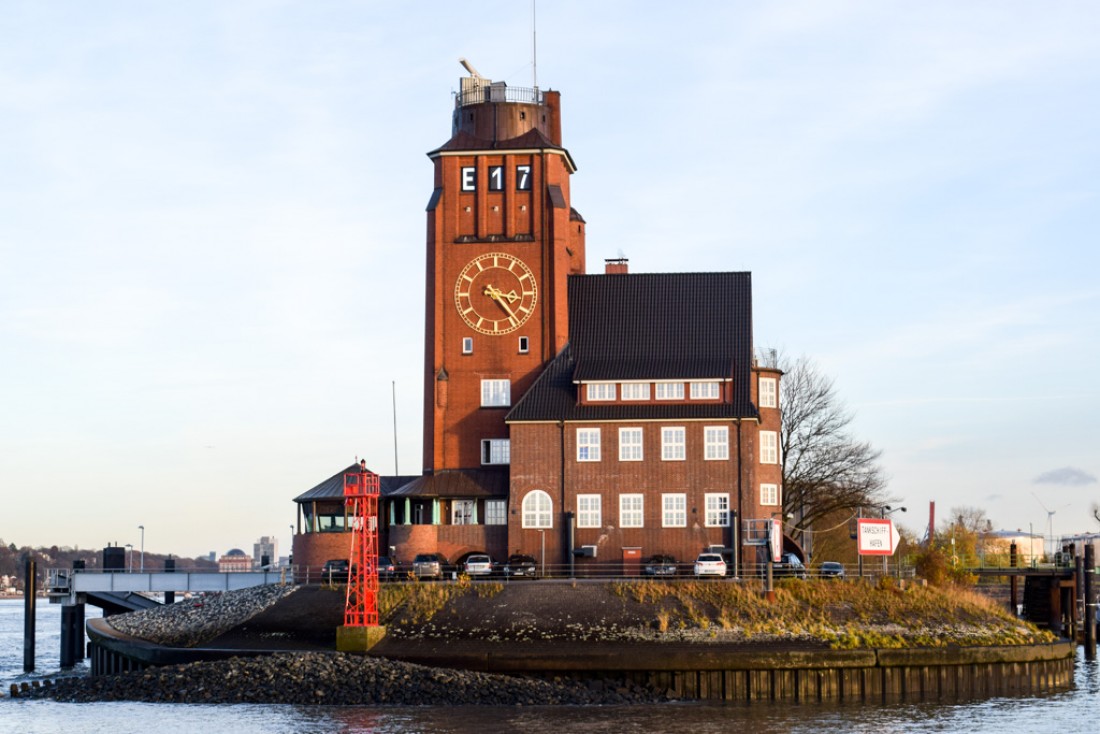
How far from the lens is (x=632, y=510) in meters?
74.5

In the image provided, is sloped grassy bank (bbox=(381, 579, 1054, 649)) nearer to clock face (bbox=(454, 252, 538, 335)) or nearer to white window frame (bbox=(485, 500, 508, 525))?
white window frame (bbox=(485, 500, 508, 525))

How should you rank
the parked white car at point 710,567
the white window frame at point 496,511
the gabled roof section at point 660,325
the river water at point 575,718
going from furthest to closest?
the white window frame at point 496,511 < the gabled roof section at point 660,325 < the parked white car at point 710,567 < the river water at point 575,718

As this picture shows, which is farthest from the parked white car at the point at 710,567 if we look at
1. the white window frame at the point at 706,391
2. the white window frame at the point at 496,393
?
the white window frame at the point at 496,393

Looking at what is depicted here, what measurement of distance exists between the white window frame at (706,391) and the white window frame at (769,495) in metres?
4.96

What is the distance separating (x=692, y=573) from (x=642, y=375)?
411 inches

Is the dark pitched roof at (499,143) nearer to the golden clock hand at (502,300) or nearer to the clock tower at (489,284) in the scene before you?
the clock tower at (489,284)

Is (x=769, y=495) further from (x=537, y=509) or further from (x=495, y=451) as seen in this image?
(x=495, y=451)

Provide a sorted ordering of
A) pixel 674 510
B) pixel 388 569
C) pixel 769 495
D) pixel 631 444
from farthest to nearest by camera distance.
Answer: pixel 769 495 < pixel 631 444 < pixel 674 510 < pixel 388 569

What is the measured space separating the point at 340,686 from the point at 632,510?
2222 centimetres

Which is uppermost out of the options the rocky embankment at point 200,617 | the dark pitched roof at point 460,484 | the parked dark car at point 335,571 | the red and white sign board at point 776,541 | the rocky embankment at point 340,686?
the dark pitched roof at point 460,484

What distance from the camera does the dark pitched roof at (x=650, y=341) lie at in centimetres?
7550

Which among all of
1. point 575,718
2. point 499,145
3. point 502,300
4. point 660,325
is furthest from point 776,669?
point 499,145

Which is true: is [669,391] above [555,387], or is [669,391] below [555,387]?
below

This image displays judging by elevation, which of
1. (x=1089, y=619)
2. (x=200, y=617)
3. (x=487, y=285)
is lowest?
(x=1089, y=619)
